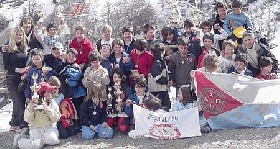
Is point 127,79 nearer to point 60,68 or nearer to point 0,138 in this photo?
point 60,68

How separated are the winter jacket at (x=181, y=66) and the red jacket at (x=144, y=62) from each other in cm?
43

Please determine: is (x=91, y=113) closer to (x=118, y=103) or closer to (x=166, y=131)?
(x=118, y=103)

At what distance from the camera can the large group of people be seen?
8.16 metres

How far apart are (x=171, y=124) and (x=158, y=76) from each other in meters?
1.20

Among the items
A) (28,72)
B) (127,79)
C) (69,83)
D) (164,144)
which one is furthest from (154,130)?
(28,72)

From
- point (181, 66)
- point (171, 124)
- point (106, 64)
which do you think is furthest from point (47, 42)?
point (171, 124)

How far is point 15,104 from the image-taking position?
930 cm

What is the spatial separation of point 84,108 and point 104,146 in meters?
0.97

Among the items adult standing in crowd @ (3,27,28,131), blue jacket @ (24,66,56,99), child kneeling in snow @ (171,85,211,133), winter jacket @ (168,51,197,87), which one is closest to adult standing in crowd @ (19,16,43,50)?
adult standing in crowd @ (3,27,28,131)

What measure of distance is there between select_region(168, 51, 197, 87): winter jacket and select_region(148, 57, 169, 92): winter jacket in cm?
20

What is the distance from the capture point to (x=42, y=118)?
8.06 metres

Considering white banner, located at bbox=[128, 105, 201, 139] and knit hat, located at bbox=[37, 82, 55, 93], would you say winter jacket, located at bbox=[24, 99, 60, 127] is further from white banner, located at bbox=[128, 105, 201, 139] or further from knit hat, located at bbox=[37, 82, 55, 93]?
white banner, located at bbox=[128, 105, 201, 139]

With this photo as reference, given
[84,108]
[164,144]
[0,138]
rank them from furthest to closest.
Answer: [0,138]
[84,108]
[164,144]

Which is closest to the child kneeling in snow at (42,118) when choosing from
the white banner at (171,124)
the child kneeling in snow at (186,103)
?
the white banner at (171,124)
